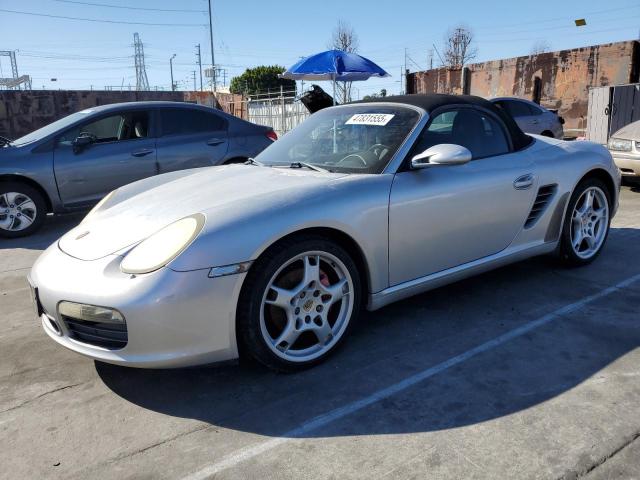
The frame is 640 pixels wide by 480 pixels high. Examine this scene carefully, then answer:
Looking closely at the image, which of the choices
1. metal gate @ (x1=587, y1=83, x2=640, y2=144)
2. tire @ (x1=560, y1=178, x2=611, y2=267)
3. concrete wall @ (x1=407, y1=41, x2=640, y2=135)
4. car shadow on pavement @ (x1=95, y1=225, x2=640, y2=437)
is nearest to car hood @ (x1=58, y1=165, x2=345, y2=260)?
car shadow on pavement @ (x1=95, y1=225, x2=640, y2=437)

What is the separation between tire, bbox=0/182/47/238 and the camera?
616cm

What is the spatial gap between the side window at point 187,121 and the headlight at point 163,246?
462 centimetres

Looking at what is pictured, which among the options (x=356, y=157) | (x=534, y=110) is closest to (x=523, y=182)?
(x=356, y=157)

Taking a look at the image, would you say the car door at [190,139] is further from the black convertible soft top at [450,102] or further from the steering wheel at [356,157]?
the steering wheel at [356,157]

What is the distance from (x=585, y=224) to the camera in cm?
430

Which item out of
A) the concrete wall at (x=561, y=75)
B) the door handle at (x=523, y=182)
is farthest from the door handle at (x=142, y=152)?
the concrete wall at (x=561, y=75)

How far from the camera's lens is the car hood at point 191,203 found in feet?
8.67

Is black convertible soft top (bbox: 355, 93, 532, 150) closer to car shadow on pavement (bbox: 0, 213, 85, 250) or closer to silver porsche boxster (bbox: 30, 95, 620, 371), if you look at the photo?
silver porsche boxster (bbox: 30, 95, 620, 371)

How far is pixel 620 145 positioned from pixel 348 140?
6132 millimetres

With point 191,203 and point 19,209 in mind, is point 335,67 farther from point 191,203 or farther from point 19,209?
point 191,203

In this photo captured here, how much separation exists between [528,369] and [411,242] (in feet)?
2.95

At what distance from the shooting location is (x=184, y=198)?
9.81 feet

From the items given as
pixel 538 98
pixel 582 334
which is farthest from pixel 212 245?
pixel 538 98

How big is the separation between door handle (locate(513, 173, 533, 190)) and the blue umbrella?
7.34m
